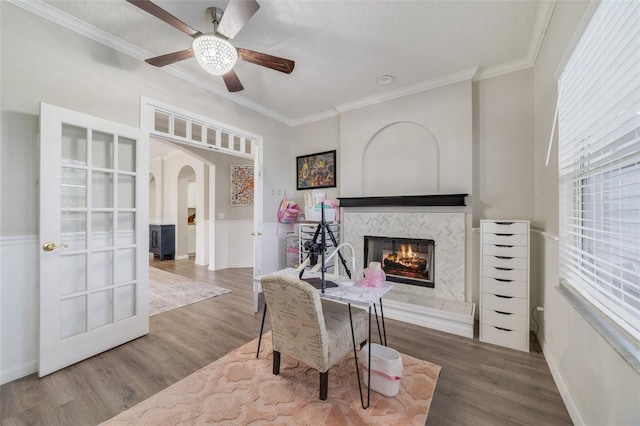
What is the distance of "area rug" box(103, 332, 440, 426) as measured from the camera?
1521 mm

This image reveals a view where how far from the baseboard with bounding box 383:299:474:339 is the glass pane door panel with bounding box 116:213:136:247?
2.78m

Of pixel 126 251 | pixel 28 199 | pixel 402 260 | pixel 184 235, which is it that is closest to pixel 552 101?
pixel 402 260

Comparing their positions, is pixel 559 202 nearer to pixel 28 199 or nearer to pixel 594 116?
pixel 594 116

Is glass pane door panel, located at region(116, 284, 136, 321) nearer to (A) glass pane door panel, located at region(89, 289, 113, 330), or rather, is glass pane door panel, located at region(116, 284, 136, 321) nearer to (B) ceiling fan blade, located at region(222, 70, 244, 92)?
(A) glass pane door panel, located at region(89, 289, 113, 330)

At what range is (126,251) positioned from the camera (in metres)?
2.43

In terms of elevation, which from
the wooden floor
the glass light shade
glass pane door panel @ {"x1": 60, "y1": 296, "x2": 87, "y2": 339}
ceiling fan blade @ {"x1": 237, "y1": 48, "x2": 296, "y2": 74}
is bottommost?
the wooden floor

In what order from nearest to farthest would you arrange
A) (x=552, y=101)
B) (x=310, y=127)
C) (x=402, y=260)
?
(x=552, y=101)
(x=402, y=260)
(x=310, y=127)

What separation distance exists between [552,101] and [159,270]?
257 inches

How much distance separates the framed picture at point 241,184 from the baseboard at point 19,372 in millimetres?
4261

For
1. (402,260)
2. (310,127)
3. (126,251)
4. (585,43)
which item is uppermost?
(310,127)

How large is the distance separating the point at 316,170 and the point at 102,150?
264 centimetres

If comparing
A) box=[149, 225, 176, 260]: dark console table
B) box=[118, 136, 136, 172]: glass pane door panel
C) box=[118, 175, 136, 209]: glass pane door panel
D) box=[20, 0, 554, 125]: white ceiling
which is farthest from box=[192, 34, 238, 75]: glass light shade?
box=[149, 225, 176, 260]: dark console table

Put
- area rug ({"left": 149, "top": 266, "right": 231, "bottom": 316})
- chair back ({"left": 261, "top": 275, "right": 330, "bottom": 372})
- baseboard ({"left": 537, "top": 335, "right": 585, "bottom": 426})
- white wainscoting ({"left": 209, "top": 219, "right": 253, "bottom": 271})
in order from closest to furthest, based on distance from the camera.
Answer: baseboard ({"left": 537, "top": 335, "right": 585, "bottom": 426})
chair back ({"left": 261, "top": 275, "right": 330, "bottom": 372})
area rug ({"left": 149, "top": 266, "right": 231, "bottom": 316})
white wainscoting ({"left": 209, "top": 219, "right": 253, "bottom": 271})

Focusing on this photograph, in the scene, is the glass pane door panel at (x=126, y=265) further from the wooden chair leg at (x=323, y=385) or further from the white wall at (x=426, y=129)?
the white wall at (x=426, y=129)
